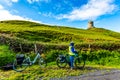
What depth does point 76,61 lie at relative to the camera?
1085 inches

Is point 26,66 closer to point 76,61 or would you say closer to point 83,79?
point 76,61

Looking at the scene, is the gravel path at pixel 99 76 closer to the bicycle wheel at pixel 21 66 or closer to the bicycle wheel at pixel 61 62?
the bicycle wheel at pixel 61 62

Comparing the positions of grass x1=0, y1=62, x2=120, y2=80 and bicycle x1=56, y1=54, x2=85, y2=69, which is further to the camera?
bicycle x1=56, y1=54, x2=85, y2=69

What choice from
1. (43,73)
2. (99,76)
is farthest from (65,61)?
(99,76)

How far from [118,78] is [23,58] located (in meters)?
9.95

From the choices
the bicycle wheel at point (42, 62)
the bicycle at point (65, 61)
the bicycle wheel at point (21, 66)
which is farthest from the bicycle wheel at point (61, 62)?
the bicycle wheel at point (21, 66)

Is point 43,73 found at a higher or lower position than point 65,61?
lower

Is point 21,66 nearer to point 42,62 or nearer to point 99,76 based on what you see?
point 42,62

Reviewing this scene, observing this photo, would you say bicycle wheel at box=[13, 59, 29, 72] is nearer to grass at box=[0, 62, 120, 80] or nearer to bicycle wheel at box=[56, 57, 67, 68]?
grass at box=[0, 62, 120, 80]

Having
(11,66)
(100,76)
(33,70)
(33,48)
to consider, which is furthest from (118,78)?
(33,48)

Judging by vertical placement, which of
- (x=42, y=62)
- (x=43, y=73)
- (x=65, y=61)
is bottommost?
(x=43, y=73)

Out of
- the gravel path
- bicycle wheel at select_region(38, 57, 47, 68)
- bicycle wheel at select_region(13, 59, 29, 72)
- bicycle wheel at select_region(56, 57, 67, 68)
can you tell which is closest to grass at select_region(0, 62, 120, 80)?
bicycle wheel at select_region(13, 59, 29, 72)

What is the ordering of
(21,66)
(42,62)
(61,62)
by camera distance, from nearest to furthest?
(21,66)
(61,62)
(42,62)

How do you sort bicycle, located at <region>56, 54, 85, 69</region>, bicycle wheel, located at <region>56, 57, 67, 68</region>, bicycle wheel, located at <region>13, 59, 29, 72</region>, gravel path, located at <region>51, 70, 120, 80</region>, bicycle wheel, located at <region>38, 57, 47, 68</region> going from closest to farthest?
gravel path, located at <region>51, 70, 120, 80</region>
bicycle wheel, located at <region>13, 59, 29, 72</region>
bicycle, located at <region>56, 54, 85, 69</region>
bicycle wheel, located at <region>56, 57, 67, 68</region>
bicycle wheel, located at <region>38, 57, 47, 68</region>
